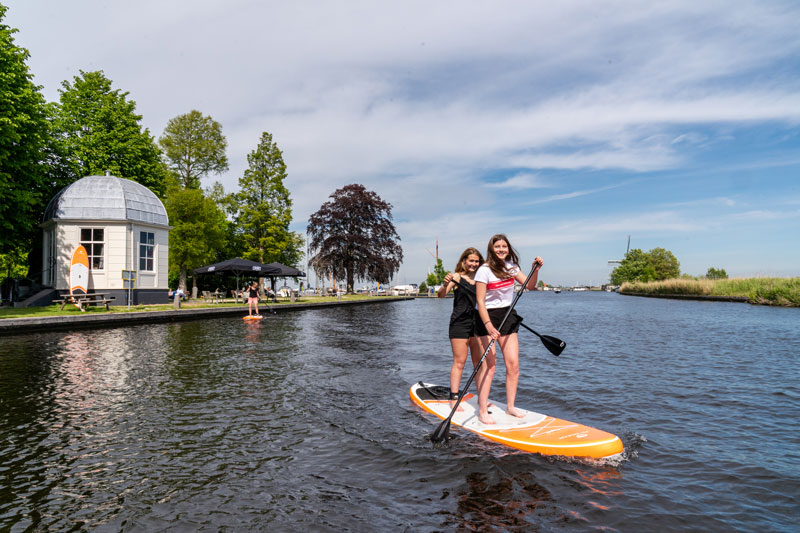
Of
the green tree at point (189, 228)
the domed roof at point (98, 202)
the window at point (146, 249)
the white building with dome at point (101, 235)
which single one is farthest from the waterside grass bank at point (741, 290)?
the green tree at point (189, 228)

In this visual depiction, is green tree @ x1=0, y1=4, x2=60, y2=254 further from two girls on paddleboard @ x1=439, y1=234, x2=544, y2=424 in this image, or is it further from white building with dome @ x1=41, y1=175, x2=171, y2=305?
two girls on paddleboard @ x1=439, y1=234, x2=544, y2=424

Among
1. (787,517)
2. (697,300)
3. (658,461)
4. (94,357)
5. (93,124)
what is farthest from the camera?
(697,300)

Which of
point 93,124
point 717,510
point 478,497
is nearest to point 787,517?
point 717,510

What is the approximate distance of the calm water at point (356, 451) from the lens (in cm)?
411

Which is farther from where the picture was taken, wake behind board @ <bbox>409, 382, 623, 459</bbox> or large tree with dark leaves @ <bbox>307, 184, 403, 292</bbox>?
large tree with dark leaves @ <bbox>307, 184, 403, 292</bbox>

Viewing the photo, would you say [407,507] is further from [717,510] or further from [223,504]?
[717,510]

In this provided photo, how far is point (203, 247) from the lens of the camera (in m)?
39.5

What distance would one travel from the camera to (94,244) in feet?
85.1

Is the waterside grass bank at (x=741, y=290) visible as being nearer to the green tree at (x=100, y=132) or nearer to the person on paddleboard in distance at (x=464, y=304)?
the person on paddleboard in distance at (x=464, y=304)

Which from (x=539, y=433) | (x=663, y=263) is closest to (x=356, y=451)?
(x=539, y=433)

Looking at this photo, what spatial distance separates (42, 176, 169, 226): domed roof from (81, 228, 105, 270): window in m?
0.83

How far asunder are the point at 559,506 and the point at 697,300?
2361 inches

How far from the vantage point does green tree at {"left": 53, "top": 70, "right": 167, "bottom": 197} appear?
3138 centimetres

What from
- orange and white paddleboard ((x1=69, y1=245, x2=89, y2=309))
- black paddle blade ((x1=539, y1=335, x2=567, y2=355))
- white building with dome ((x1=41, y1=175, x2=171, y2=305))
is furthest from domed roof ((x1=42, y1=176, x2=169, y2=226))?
black paddle blade ((x1=539, y1=335, x2=567, y2=355))
